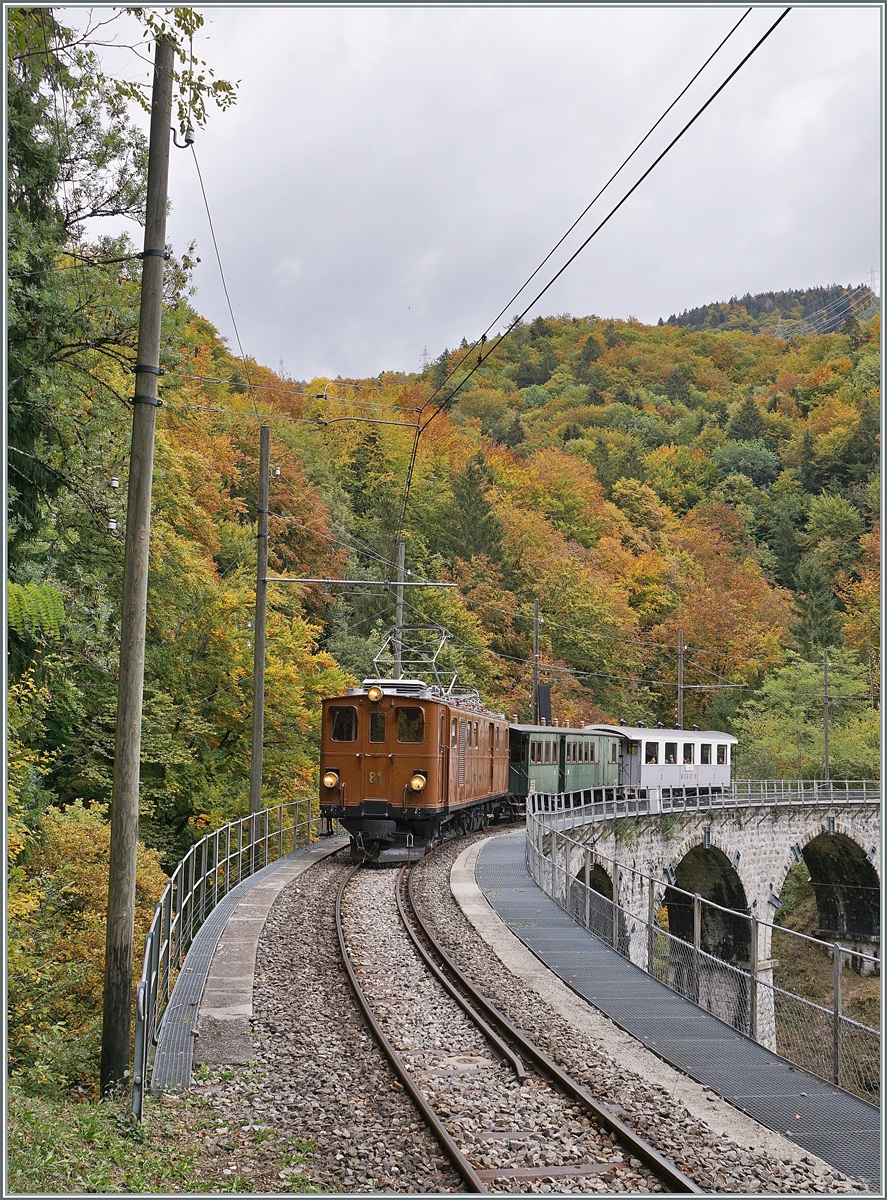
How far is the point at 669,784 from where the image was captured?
42.1 metres

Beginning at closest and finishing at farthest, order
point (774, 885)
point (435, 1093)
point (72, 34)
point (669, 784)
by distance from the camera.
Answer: point (435, 1093) < point (72, 34) < point (669, 784) < point (774, 885)

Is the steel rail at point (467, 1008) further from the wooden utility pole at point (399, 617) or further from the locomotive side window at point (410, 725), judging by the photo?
the wooden utility pole at point (399, 617)

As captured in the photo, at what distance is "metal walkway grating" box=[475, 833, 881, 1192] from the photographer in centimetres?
698

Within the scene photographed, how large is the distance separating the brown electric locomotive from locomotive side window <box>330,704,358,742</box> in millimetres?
19

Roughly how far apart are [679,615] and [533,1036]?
55.8m

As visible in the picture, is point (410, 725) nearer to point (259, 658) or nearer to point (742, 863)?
point (259, 658)

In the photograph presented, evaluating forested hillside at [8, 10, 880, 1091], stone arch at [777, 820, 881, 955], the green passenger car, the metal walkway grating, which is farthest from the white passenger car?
the metal walkway grating

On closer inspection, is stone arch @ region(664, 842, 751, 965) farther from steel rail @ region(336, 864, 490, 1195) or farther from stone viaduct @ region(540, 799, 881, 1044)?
steel rail @ region(336, 864, 490, 1195)

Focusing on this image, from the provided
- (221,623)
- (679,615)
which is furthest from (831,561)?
(221,623)

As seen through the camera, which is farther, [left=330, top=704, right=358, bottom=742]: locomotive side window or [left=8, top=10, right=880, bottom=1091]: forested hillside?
[left=330, top=704, right=358, bottom=742]: locomotive side window

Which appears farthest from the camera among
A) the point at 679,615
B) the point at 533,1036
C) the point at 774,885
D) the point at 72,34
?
the point at 679,615

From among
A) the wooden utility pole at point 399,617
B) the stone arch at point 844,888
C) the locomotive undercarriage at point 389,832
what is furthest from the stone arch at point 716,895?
the locomotive undercarriage at point 389,832

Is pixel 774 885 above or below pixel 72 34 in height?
below

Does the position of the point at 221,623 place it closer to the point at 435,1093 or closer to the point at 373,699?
the point at 373,699
